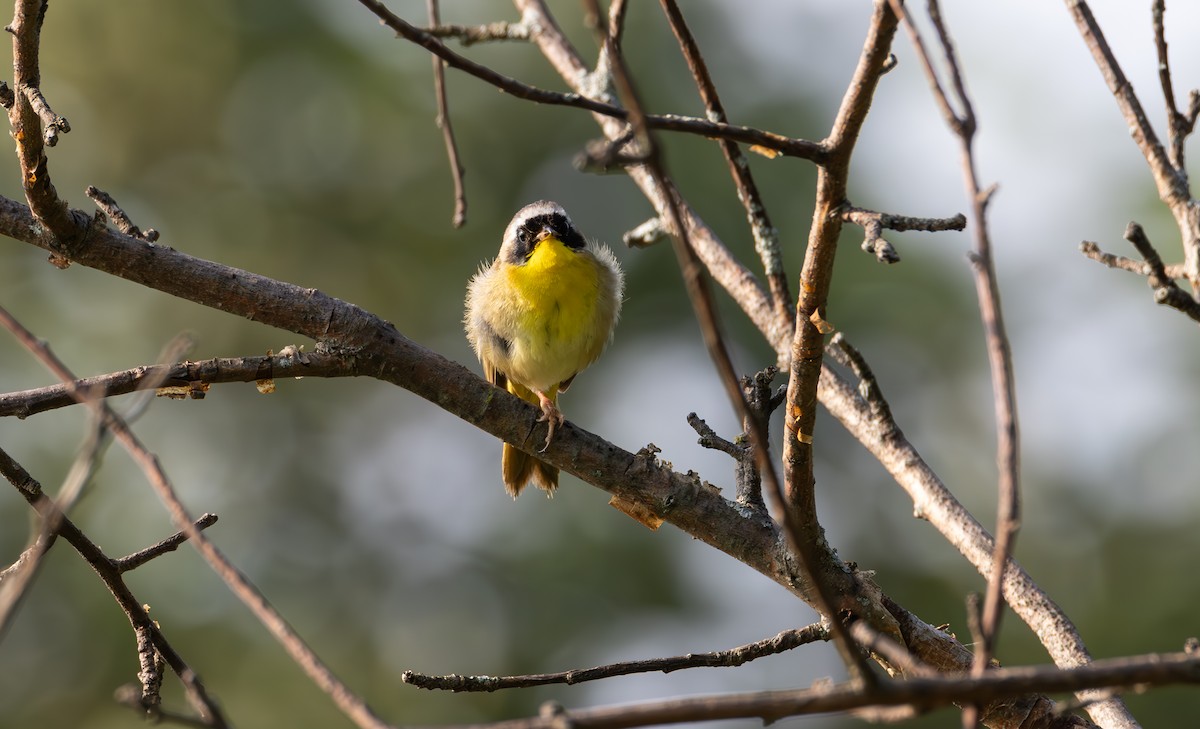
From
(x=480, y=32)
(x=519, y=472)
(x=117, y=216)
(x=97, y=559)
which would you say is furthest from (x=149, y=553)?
(x=519, y=472)

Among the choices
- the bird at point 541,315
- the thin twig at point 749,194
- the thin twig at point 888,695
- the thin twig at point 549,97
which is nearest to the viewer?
the thin twig at point 888,695

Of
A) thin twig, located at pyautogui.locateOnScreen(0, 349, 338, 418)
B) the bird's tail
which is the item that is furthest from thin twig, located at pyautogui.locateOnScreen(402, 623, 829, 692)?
the bird's tail

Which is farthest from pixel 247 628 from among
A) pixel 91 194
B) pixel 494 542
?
pixel 91 194

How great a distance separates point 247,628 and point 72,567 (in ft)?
5.30

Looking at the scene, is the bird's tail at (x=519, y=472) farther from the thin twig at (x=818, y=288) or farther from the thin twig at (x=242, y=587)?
the thin twig at (x=242, y=587)

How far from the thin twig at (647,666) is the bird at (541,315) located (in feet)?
7.66

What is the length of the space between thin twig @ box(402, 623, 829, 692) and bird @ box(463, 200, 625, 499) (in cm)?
234

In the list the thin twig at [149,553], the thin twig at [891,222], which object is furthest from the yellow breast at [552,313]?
the thin twig at [891,222]

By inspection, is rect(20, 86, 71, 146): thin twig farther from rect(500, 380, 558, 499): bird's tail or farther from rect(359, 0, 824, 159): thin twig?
rect(500, 380, 558, 499): bird's tail

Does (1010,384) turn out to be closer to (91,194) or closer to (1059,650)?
(1059,650)

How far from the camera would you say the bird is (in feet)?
16.5

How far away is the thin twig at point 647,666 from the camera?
8.14 feet

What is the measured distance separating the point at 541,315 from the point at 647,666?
2695mm

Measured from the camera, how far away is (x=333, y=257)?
12.6 metres
